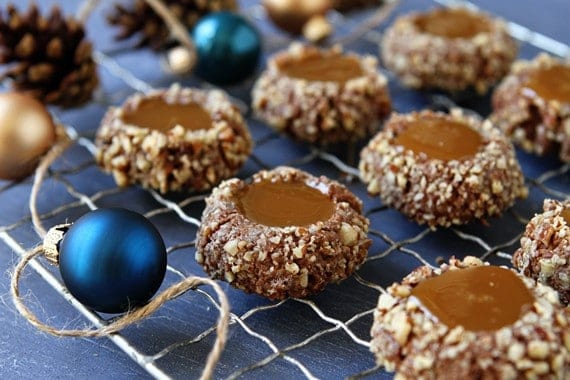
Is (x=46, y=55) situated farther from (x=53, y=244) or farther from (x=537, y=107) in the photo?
(x=537, y=107)

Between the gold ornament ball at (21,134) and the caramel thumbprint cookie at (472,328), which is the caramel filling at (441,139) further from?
the gold ornament ball at (21,134)

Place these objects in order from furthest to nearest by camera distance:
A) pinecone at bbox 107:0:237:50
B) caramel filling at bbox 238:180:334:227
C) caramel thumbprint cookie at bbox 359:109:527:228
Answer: pinecone at bbox 107:0:237:50
caramel thumbprint cookie at bbox 359:109:527:228
caramel filling at bbox 238:180:334:227

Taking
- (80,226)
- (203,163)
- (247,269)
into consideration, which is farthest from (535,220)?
(80,226)

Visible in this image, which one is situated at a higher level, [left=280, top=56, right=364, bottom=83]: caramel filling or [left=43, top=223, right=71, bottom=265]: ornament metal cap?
[left=280, top=56, right=364, bottom=83]: caramel filling

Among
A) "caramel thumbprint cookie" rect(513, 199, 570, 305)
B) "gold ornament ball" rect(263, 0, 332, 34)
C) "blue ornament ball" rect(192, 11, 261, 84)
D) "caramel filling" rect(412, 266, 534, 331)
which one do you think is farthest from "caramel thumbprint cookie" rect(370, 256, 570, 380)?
"gold ornament ball" rect(263, 0, 332, 34)

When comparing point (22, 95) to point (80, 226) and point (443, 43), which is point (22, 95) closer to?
point (80, 226)

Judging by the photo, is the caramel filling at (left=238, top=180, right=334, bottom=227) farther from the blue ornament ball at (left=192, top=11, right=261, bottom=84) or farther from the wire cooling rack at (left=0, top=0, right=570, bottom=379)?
the blue ornament ball at (left=192, top=11, right=261, bottom=84)
